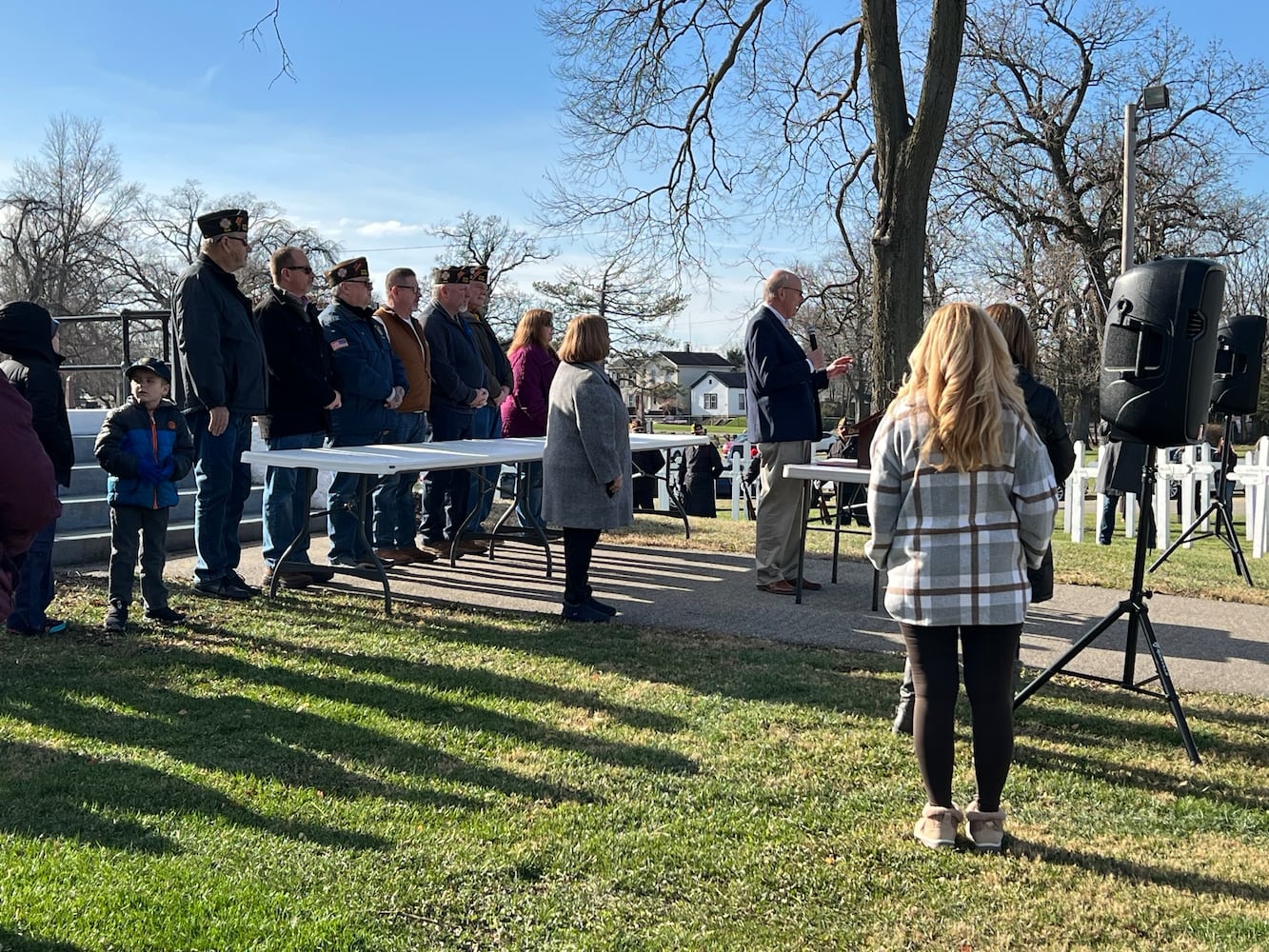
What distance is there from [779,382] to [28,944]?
5417mm

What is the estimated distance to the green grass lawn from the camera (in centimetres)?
295

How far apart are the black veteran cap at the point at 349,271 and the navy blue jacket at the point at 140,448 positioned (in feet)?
6.58

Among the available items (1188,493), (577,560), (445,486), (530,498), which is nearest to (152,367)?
(577,560)

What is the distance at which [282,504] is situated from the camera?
7320 millimetres

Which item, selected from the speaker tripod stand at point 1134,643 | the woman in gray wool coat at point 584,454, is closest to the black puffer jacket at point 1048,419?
the speaker tripod stand at point 1134,643

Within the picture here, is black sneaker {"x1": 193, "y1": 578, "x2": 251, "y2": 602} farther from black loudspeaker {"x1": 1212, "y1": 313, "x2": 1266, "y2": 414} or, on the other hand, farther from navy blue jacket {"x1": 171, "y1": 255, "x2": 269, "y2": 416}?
black loudspeaker {"x1": 1212, "y1": 313, "x2": 1266, "y2": 414}

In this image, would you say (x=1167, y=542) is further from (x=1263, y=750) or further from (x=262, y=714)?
(x=262, y=714)

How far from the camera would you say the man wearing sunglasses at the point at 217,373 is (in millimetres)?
6516

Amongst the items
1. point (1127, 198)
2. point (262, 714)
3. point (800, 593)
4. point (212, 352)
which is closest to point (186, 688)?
point (262, 714)

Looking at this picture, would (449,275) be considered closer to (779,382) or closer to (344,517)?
(344,517)

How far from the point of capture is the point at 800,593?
7305 mm

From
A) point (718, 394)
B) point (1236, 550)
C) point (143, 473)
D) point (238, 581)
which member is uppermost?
point (718, 394)

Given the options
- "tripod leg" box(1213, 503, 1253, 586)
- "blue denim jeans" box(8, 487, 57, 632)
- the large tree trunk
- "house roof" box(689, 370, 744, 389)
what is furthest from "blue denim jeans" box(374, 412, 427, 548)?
"house roof" box(689, 370, 744, 389)

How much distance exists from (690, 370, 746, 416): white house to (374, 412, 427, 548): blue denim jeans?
334ft
